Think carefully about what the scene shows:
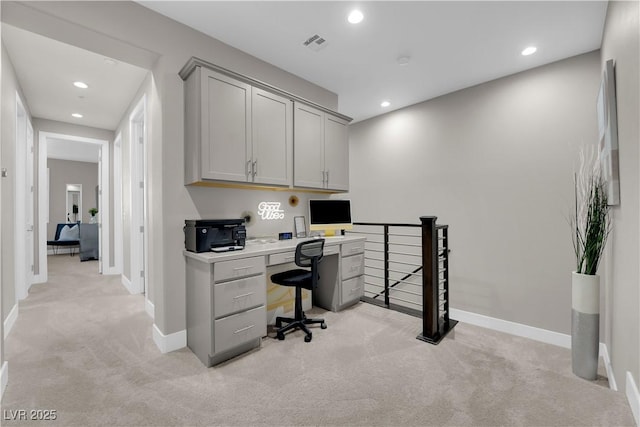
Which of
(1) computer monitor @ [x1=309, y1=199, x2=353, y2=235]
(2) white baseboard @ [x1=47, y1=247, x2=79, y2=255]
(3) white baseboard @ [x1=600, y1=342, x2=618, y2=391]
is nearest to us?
(3) white baseboard @ [x1=600, y1=342, x2=618, y2=391]

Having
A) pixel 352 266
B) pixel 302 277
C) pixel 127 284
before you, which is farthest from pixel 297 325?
pixel 127 284

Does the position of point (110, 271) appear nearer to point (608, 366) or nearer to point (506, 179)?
point (506, 179)

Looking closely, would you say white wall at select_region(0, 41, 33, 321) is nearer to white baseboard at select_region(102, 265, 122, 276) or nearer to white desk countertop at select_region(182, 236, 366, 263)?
white desk countertop at select_region(182, 236, 366, 263)

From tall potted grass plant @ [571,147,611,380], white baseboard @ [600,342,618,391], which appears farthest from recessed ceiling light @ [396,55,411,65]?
white baseboard @ [600,342,618,391]

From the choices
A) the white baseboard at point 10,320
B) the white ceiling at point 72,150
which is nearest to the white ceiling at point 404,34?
the white baseboard at point 10,320

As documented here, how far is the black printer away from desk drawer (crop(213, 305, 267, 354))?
55 centimetres

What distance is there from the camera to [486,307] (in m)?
3.25

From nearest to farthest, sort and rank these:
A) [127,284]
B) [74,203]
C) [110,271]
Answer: [127,284] → [110,271] → [74,203]

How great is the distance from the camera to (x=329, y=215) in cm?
345

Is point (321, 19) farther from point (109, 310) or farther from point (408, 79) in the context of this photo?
point (109, 310)

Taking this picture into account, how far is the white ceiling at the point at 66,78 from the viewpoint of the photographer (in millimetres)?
2571

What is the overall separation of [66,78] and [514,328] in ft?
18.9

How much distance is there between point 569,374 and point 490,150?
2293 millimetres

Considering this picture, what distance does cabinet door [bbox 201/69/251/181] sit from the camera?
2.30 meters
